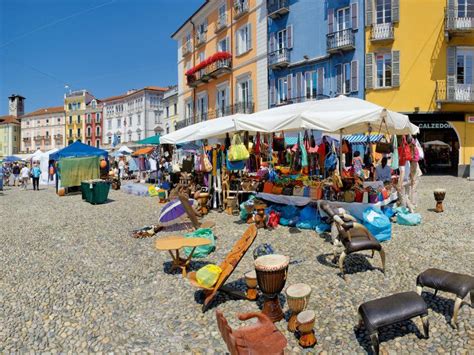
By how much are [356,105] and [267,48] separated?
1866cm

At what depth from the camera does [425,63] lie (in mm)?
20344

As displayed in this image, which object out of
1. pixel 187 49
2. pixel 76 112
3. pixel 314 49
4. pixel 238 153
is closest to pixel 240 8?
pixel 314 49

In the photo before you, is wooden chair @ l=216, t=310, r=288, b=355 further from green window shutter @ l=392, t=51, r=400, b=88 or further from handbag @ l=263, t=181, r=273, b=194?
green window shutter @ l=392, t=51, r=400, b=88

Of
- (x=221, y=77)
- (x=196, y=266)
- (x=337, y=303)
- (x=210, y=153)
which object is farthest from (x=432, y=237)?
(x=221, y=77)

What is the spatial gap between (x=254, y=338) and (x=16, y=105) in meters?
109

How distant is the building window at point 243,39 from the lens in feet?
86.8

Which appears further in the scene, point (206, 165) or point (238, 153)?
point (206, 165)

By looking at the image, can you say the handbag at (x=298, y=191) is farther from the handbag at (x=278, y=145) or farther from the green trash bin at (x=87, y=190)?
the green trash bin at (x=87, y=190)

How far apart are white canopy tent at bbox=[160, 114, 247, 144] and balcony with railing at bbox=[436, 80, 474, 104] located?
573 inches

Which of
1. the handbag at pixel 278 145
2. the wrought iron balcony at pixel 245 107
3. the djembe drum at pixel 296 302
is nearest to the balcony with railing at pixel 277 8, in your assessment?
the wrought iron balcony at pixel 245 107

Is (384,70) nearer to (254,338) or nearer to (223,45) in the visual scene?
(223,45)

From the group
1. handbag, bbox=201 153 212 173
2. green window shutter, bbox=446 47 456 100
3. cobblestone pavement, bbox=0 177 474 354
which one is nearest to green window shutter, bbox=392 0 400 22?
green window shutter, bbox=446 47 456 100

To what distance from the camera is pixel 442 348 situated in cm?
354

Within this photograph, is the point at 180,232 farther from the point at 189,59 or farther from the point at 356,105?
the point at 189,59
